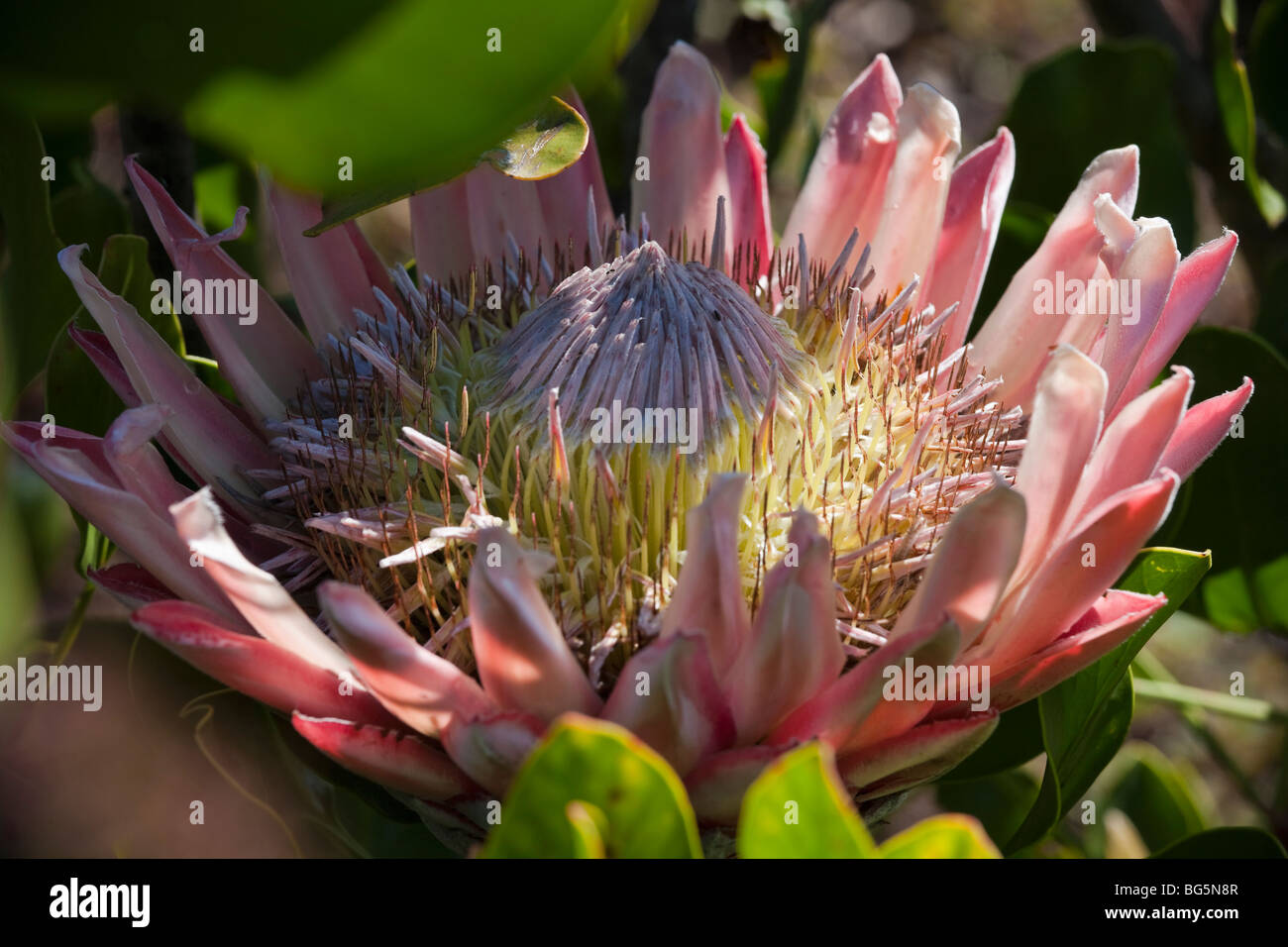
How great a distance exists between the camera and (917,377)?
1.44m

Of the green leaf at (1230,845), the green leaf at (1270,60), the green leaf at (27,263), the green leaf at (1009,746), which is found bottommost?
the green leaf at (1230,845)

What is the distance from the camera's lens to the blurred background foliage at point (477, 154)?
0.48 m

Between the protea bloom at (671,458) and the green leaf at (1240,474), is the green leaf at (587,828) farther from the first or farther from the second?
the green leaf at (1240,474)

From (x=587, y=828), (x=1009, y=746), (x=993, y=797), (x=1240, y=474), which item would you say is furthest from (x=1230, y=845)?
(x=587, y=828)

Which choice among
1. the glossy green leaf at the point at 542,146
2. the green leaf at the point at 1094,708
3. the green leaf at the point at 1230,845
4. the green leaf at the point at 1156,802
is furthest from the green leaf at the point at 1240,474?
the glossy green leaf at the point at 542,146

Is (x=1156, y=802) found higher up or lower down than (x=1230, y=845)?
lower down

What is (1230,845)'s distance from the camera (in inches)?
58.5

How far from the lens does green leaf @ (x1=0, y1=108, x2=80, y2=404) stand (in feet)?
4.32

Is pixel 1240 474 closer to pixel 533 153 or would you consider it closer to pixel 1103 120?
pixel 1103 120

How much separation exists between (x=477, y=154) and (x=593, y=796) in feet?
1.30

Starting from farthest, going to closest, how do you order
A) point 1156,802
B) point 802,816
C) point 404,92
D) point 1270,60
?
point 1156,802 < point 1270,60 < point 802,816 < point 404,92

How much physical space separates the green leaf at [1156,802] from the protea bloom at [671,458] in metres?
1.07
